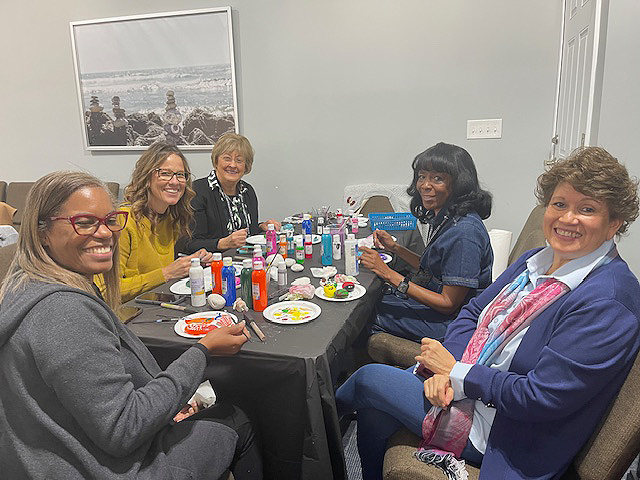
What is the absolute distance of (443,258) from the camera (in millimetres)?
1787

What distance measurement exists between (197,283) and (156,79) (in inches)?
117

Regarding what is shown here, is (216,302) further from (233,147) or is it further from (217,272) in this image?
(233,147)

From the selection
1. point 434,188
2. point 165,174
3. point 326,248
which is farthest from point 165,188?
point 434,188

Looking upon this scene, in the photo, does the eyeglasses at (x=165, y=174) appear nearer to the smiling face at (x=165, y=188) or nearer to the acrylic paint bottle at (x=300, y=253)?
the smiling face at (x=165, y=188)

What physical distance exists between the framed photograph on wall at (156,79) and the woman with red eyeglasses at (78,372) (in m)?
2.99

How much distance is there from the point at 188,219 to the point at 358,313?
1034 mm

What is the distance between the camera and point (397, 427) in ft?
4.55

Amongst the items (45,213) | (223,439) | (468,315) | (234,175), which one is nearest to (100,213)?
(45,213)

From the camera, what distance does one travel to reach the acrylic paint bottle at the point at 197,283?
5.15 ft

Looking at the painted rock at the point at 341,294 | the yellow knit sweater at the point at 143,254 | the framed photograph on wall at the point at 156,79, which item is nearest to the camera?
the painted rock at the point at 341,294

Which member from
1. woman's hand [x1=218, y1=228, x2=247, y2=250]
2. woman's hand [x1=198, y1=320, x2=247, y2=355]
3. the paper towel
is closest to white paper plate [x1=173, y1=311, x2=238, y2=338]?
woman's hand [x1=198, y1=320, x2=247, y2=355]

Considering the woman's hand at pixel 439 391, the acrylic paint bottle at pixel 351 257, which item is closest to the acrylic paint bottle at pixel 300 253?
the acrylic paint bottle at pixel 351 257

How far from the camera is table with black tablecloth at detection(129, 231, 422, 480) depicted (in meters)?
1.24

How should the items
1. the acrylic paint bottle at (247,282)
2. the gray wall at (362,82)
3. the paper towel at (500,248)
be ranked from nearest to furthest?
the acrylic paint bottle at (247,282) → the paper towel at (500,248) → the gray wall at (362,82)
